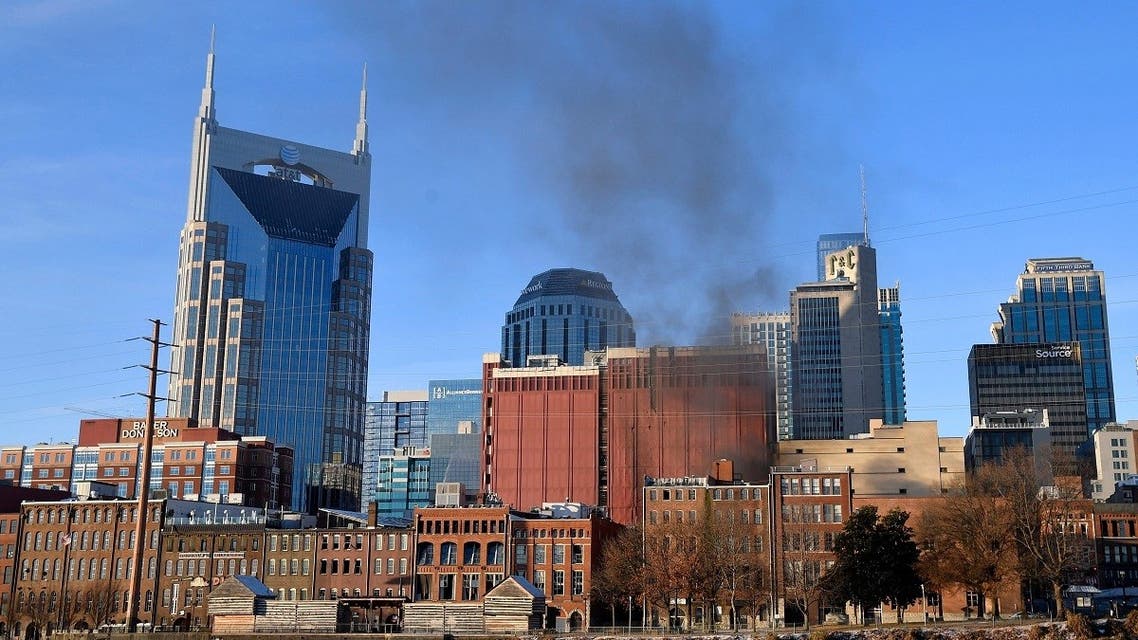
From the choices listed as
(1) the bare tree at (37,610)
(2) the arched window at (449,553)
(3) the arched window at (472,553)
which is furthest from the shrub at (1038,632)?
(1) the bare tree at (37,610)

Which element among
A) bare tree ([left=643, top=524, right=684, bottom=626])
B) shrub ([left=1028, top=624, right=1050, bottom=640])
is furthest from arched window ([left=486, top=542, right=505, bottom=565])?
shrub ([left=1028, top=624, right=1050, bottom=640])

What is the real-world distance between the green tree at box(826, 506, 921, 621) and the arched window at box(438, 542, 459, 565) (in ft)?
168

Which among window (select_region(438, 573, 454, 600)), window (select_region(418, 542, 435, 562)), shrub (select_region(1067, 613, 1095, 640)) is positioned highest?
window (select_region(418, 542, 435, 562))

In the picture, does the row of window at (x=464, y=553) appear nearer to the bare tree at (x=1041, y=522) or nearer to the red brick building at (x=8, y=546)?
the red brick building at (x=8, y=546)

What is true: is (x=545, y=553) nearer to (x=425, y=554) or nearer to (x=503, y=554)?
(x=503, y=554)

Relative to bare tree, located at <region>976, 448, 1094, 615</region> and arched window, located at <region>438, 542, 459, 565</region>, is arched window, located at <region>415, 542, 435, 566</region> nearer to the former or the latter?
arched window, located at <region>438, 542, 459, 565</region>

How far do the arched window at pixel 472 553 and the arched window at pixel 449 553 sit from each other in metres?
1.00

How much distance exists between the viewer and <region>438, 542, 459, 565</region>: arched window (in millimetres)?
161500

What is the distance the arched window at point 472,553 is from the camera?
530ft

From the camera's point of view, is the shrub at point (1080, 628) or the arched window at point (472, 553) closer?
the shrub at point (1080, 628)

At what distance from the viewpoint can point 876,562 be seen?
128 meters

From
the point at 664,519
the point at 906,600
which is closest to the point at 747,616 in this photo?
the point at 664,519

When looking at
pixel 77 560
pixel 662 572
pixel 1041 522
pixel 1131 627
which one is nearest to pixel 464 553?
pixel 662 572

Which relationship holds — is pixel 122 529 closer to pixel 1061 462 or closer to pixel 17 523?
pixel 17 523
